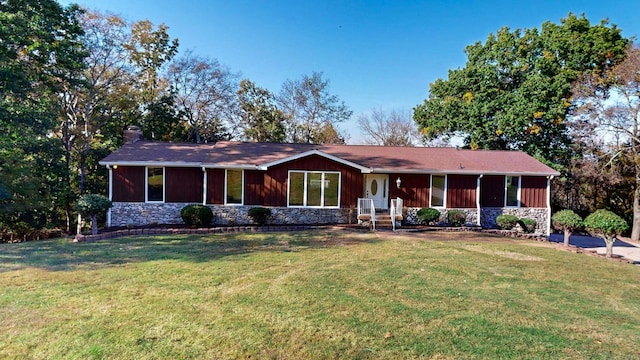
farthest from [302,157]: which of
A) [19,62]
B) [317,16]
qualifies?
[19,62]

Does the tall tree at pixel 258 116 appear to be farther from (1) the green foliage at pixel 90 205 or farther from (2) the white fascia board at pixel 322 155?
(1) the green foliage at pixel 90 205

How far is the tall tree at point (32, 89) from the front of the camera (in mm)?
12172

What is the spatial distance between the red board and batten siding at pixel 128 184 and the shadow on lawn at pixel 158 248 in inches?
128

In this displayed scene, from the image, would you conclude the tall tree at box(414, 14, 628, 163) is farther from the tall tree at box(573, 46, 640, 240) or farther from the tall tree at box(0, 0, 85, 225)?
the tall tree at box(0, 0, 85, 225)

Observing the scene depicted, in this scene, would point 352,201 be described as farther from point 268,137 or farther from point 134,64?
point 134,64

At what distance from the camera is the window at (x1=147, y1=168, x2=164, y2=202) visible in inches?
536

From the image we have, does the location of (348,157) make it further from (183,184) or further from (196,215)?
(183,184)

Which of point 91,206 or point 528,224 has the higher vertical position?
point 91,206

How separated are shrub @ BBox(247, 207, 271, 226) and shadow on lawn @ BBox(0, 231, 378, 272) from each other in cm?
161

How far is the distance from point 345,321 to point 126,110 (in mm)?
20965

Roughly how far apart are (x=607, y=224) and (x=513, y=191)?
554 cm

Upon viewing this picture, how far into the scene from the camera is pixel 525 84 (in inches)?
734

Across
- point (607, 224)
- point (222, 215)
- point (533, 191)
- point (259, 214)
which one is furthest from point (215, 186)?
point (533, 191)

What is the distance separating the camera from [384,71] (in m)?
23.7
